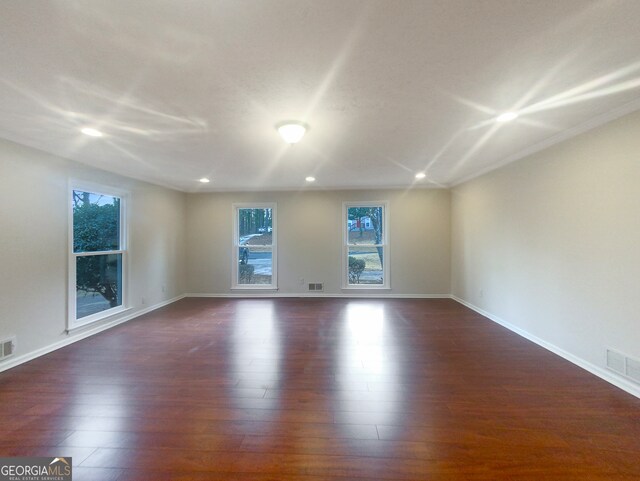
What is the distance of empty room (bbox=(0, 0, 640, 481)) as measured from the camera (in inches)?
57.6

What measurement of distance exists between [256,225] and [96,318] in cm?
321

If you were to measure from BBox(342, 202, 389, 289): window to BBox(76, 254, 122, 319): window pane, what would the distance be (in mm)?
4107

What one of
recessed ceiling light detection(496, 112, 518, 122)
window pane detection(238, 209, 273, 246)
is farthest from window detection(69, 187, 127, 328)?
recessed ceiling light detection(496, 112, 518, 122)

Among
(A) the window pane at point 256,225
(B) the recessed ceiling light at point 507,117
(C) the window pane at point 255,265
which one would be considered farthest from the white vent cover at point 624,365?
(A) the window pane at point 256,225

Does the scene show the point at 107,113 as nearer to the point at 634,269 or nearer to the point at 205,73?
the point at 205,73

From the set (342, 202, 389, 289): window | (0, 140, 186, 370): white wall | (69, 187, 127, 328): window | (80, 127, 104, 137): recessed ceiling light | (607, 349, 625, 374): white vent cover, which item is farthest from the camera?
(342, 202, 389, 289): window

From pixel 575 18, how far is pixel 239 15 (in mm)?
1626

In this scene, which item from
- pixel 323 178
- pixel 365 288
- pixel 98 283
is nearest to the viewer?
pixel 98 283

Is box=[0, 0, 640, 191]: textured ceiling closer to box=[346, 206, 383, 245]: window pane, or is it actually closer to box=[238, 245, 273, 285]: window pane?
box=[346, 206, 383, 245]: window pane

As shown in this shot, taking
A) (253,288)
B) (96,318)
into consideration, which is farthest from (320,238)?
(96,318)

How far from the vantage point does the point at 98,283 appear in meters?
3.93

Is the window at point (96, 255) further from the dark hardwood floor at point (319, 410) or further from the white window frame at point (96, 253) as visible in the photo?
the dark hardwood floor at point (319, 410)

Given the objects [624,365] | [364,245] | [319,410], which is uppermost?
[364,245]

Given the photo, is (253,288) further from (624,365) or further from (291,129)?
(624,365)
